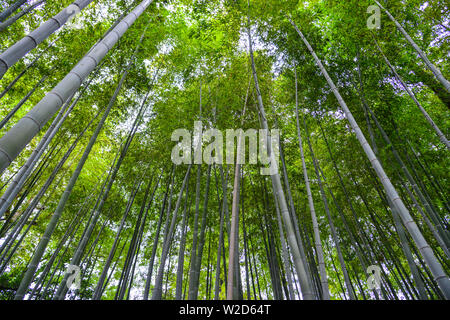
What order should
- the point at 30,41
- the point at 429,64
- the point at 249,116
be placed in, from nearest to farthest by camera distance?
the point at 30,41, the point at 429,64, the point at 249,116

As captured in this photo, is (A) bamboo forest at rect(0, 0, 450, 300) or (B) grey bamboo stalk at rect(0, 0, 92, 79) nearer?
(B) grey bamboo stalk at rect(0, 0, 92, 79)

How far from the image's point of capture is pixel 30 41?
58.6 inches

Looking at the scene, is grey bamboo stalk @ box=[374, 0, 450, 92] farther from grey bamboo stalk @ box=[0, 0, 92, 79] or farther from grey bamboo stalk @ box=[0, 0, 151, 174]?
grey bamboo stalk @ box=[0, 0, 92, 79]

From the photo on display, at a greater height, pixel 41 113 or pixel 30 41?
pixel 30 41

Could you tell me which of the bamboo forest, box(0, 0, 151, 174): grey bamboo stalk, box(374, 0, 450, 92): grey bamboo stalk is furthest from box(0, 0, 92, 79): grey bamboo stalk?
box(374, 0, 450, 92): grey bamboo stalk

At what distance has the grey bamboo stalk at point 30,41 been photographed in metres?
1.30

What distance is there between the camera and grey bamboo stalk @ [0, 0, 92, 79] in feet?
4.25

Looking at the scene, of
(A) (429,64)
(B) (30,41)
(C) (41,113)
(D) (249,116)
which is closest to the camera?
(C) (41,113)

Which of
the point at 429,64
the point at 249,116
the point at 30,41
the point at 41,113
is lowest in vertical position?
the point at 41,113

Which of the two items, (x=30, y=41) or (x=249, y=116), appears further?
(x=249, y=116)

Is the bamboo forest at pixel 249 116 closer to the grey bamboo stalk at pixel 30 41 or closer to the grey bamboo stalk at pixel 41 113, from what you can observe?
the grey bamboo stalk at pixel 30 41

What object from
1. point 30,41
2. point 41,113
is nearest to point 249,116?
point 30,41

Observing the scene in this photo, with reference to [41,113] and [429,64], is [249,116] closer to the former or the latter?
[429,64]
